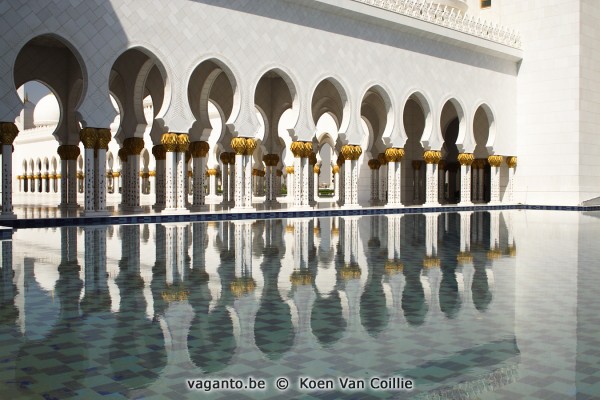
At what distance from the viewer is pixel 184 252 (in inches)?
218

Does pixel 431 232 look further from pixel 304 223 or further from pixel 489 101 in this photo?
pixel 489 101

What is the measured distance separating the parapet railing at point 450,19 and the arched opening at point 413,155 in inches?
110

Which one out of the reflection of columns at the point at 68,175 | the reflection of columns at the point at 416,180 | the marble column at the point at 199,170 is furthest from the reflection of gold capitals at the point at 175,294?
the reflection of columns at the point at 416,180

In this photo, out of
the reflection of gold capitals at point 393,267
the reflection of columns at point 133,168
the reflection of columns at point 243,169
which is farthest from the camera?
the reflection of columns at point 133,168

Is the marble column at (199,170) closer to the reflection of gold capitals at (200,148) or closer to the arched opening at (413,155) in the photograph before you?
the reflection of gold capitals at (200,148)

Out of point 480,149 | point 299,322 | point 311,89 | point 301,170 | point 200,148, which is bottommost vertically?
point 299,322

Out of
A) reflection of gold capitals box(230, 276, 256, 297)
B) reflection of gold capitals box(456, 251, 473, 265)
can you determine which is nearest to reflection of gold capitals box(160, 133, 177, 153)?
reflection of gold capitals box(456, 251, 473, 265)

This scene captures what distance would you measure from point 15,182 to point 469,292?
3144 centimetres

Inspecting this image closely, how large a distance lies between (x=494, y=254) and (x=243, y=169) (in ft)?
18.6

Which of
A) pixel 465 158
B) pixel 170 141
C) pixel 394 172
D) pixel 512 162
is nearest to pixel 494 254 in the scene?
pixel 170 141

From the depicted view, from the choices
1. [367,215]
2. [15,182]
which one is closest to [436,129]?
[367,215]

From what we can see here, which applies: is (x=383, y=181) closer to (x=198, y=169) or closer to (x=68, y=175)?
(x=198, y=169)

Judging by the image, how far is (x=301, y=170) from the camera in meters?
11.2

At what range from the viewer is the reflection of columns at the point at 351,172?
1183 centimetres
